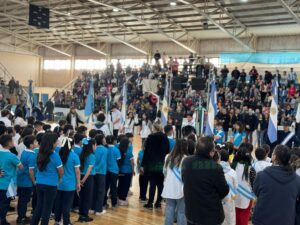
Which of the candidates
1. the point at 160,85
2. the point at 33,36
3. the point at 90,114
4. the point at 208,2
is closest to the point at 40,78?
the point at 33,36

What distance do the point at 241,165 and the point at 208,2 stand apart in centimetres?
1600

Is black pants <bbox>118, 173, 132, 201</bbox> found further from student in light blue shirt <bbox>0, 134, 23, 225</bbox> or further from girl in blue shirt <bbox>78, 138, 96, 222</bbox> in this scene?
student in light blue shirt <bbox>0, 134, 23, 225</bbox>

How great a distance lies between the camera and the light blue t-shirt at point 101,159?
6355 mm

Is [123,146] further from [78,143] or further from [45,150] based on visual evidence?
[45,150]

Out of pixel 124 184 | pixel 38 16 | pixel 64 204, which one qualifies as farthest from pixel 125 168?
pixel 38 16

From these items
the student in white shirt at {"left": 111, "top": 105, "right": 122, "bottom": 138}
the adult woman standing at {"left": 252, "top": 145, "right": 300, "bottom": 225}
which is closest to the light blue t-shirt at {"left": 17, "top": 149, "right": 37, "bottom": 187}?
the adult woman standing at {"left": 252, "top": 145, "right": 300, "bottom": 225}

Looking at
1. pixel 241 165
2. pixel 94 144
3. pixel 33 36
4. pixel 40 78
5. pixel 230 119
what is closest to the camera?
pixel 241 165

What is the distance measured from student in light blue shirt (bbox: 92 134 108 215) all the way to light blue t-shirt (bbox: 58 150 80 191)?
0.95 meters

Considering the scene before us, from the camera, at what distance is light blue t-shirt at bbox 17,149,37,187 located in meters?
5.50

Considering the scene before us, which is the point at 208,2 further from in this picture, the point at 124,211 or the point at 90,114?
the point at 124,211

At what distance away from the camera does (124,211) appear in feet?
22.4

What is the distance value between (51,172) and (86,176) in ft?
3.32

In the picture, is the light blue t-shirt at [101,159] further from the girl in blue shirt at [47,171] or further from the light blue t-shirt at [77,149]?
the girl in blue shirt at [47,171]

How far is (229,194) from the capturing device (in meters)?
4.74
